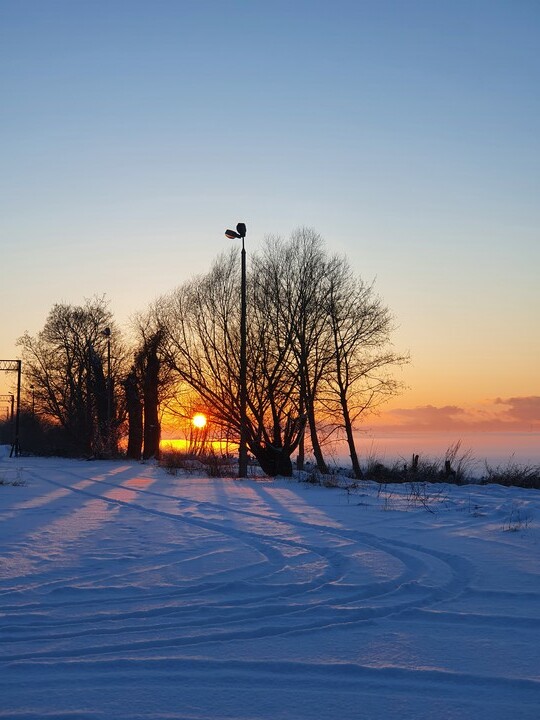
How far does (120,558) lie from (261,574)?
1711mm

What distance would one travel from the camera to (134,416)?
39875mm

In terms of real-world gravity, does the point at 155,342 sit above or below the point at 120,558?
above

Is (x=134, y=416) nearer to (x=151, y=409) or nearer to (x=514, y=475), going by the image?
(x=151, y=409)

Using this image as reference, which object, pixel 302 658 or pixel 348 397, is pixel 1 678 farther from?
pixel 348 397

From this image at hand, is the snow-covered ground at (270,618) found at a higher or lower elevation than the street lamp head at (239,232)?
Answer: lower

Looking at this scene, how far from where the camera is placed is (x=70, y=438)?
156 ft

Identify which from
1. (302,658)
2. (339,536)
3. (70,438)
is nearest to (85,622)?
(302,658)

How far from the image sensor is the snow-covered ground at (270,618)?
343cm

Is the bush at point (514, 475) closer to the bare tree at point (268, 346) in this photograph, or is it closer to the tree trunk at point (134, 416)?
the bare tree at point (268, 346)

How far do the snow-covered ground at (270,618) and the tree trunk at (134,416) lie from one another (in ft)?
93.5

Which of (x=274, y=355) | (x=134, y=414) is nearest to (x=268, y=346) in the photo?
(x=274, y=355)

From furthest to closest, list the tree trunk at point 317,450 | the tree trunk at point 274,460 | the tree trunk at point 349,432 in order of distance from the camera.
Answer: the tree trunk at point 349,432, the tree trunk at point 317,450, the tree trunk at point 274,460

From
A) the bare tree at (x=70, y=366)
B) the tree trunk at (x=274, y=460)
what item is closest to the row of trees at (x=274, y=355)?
the tree trunk at (x=274, y=460)

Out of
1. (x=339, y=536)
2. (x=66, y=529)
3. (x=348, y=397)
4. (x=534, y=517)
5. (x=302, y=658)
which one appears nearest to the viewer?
(x=302, y=658)
